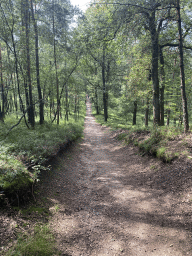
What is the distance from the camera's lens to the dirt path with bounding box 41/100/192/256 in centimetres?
300

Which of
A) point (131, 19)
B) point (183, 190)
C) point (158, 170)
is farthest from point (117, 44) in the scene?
point (183, 190)

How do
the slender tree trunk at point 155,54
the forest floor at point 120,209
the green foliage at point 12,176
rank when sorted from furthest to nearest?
the slender tree trunk at point 155,54 → the green foliage at point 12,176 → the forest floor at point 120,209

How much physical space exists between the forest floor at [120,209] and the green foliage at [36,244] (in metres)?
0.20

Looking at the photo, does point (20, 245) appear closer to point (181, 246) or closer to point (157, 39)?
point (181, 246)

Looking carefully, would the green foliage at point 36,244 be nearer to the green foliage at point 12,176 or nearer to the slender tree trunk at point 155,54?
the green foliage at point 12,176

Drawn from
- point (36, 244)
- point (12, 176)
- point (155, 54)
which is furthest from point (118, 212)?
point (155, 54)

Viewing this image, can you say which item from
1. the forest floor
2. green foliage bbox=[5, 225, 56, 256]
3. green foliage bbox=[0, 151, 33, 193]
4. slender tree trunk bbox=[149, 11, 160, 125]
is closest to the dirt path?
the forest floor

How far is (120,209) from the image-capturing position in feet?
14.0

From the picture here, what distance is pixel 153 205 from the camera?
423 cm

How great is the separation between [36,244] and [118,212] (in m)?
2.36

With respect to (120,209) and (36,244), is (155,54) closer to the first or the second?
(120,209)

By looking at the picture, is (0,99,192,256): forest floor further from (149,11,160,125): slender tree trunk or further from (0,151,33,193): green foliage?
(149,11,160,125): slender tree trunk

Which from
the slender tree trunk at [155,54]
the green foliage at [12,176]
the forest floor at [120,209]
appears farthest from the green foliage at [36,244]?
the slender tree trunk at [155,54]

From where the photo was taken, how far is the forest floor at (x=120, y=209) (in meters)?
2.99
